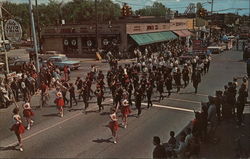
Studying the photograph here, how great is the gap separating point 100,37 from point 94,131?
3158cm

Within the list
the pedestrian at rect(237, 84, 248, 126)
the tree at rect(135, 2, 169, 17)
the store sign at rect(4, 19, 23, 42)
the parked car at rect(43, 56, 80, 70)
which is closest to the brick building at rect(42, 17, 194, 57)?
the parked car at rect(43, 56, 80, 70)

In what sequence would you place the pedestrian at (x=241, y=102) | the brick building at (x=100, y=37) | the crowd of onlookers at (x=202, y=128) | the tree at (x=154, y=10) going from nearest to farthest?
1. the crowd of onlookers at (x=202, y=128)
2. the pedestrian at (x=241, y=102)
3. the brick building at (x=100, y=37)
4. the tree at (x=154, y=10)

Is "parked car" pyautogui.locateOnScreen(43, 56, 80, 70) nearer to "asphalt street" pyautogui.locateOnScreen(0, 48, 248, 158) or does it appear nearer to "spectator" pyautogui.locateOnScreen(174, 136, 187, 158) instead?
"asphalt street" pyautogui.locateOnScreen(0, 48, 248, 158)

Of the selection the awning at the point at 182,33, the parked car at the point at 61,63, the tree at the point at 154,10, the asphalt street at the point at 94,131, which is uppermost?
the tree at the point at 154,10

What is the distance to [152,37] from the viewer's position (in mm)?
48438

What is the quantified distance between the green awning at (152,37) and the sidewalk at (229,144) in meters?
30.0

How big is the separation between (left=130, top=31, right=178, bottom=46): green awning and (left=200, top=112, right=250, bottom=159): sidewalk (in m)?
30.0

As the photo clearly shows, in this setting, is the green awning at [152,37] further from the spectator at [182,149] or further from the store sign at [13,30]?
the spectator at [182,149]

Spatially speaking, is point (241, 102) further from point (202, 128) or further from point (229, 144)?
point (202, 128)

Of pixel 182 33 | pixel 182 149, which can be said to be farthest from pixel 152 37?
pixel 182 149

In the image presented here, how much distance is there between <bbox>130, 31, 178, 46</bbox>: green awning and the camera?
143ft

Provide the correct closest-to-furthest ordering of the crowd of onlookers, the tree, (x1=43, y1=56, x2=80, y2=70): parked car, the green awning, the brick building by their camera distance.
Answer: the crowd of onlookers, (x1=43, y1=56, x2=80, y2=70): parked car, the brick building, the green awning, the tree

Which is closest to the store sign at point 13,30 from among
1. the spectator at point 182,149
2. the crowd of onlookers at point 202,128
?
the crowd of onlookers at point 202,128

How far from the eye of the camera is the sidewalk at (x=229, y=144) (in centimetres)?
1066
